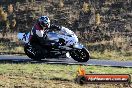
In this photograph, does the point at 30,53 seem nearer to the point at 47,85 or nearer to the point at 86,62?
the point at 86,62

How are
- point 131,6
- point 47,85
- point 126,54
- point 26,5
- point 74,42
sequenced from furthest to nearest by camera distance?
point 26,5, point 131,6, point 126,54, point 74,42, point 47,85

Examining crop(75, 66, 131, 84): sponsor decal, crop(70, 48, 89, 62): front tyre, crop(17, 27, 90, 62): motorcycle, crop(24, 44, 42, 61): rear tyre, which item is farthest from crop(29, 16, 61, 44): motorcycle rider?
crop(75, 66, 131, 84): sponsor decal

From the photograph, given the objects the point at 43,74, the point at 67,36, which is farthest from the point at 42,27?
the point at 43,74

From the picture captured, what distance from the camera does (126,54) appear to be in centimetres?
2528

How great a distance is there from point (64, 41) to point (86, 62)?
146 centimetres

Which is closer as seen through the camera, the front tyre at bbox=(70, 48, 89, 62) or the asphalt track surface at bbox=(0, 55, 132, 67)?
the asphalt track surface at bbox=(0, 55, 132, 67)

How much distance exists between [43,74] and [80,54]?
359cm

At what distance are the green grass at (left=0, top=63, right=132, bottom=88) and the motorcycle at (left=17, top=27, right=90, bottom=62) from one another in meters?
1.34

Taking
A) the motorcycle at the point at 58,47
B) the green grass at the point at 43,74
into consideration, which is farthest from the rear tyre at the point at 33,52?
the green grass at the point at 43,74

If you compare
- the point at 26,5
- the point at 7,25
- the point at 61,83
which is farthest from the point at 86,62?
the point at 26,5

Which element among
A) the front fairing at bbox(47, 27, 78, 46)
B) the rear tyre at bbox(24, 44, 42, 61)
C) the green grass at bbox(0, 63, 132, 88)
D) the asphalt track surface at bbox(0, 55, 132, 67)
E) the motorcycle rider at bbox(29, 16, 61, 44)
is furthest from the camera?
the rear tyre at bbox(24, 44, 42, 61)

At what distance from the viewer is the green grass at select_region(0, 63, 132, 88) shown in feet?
50.0

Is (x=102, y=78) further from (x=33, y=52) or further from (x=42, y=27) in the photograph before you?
(x=33, y=52)

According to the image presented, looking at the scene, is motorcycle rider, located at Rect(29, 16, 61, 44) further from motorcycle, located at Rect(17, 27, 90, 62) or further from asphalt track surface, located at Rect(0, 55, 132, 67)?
asphalt track surface, located at Rect(0, 55, 132, 67)
